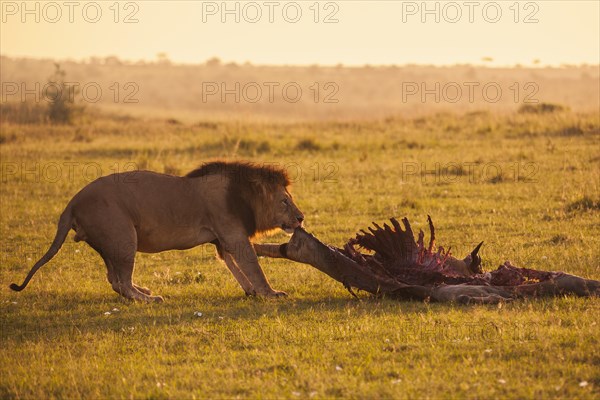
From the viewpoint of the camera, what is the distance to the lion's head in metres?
10.1

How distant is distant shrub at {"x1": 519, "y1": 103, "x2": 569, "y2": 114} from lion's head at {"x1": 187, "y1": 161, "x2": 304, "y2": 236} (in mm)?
22006

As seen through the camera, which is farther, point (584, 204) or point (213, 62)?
point (213, 62)

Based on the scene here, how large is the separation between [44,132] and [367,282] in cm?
2236

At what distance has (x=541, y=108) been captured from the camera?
3183 centimetres

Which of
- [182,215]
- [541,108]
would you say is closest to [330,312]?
[182,215]

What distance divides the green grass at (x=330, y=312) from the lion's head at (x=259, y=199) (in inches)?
29.7

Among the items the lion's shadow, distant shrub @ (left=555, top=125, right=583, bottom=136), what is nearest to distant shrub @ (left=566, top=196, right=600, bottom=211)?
the lion's shadow

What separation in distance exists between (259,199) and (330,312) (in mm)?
1844

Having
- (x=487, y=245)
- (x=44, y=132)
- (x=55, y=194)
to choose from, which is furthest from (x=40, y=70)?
(x=487, y=245)

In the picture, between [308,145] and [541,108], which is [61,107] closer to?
[308,145]

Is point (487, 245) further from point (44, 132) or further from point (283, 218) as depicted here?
point (44, 132)

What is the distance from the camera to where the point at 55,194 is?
18750mm

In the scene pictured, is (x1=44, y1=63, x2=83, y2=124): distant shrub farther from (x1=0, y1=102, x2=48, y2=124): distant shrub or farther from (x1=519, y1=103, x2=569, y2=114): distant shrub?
(x1=519, y1=103, x2=569, y2=114): distant shrub

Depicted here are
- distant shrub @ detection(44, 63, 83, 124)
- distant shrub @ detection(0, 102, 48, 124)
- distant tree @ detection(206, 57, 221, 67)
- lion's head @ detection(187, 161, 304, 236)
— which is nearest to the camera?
lion's head @ detection(187, 161, 304, 236)
